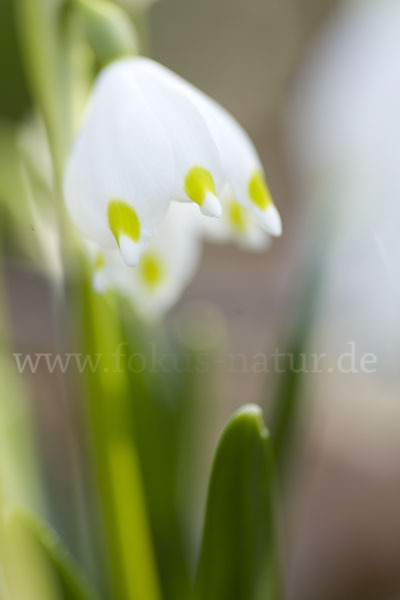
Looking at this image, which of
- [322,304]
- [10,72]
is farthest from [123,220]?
[10,72]

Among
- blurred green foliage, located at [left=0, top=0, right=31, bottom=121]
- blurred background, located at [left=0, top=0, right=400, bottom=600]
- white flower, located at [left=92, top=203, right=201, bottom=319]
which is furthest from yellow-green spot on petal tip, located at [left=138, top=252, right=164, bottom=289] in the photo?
blurred green foliage, located at [left=0, top=0, right=31, bottom=121]

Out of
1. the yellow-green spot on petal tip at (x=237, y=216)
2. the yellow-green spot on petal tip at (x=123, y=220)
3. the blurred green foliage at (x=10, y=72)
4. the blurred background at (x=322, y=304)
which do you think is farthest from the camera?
the blurred green foliage at (x=10, y=72)

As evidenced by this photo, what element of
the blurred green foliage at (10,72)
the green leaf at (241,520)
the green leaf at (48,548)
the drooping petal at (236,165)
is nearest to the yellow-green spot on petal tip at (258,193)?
the drooping petal at (236,165)

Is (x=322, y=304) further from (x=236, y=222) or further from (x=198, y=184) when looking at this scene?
(x=198, y=184)

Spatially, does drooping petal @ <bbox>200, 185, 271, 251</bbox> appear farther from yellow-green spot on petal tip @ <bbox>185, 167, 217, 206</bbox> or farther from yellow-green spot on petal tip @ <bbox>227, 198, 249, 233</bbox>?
yellow-green spot on petal tip @ <bbox>185, 167, 217, 206</bbox>

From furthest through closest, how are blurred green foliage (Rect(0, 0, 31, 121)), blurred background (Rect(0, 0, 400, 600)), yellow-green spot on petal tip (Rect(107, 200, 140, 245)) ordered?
blurred green foliage (Rect(0, 0, 31, 121))
blurred background (Rect(0, 0, 400, 600))
yellow-green spot on petal tip (Rect(107, 200, 140, 245))

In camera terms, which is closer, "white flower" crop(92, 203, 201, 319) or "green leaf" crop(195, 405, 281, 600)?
"green leaf" crop(195, 405, 281, 600)

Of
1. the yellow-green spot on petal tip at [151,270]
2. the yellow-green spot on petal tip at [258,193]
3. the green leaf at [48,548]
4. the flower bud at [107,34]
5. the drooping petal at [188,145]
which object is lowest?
the green leaf at [48,548]

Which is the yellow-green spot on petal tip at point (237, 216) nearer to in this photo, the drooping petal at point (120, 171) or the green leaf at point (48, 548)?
the drooping petal at point (120, 171)
